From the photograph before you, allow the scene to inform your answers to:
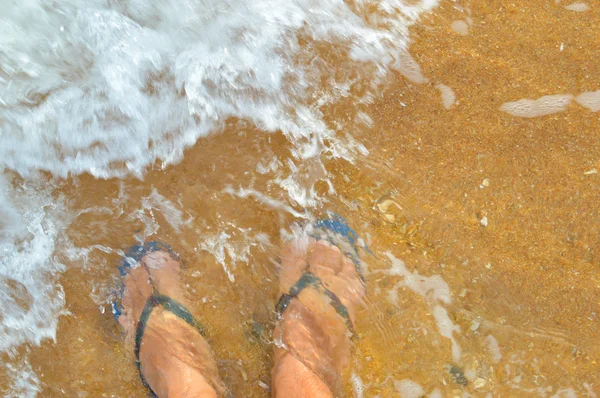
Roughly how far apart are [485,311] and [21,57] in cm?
364

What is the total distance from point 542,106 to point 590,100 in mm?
320

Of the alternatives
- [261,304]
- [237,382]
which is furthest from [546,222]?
[237,382]

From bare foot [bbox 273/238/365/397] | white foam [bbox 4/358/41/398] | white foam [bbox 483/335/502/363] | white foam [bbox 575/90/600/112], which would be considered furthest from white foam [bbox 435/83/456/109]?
white foam [bbox 4/358/41/398]

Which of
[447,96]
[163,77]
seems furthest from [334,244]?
[163,77]

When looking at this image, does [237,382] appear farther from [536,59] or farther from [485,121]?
[536,59]

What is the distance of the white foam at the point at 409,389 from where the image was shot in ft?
9.61

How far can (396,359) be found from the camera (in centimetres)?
294

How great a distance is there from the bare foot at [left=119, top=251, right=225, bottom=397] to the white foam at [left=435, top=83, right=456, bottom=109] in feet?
7.00

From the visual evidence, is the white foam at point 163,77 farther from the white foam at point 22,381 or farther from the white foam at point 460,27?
the white foam at point 22,381

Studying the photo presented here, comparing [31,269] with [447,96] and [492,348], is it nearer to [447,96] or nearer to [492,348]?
[447,96]

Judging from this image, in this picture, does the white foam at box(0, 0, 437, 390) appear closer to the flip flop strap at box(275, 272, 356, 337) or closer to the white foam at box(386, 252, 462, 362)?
the flip flop strap at box(275, 272, 356, 337)

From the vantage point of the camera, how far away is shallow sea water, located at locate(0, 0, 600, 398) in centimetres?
286

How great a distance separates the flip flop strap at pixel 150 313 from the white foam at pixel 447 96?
226cm

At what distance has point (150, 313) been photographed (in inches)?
116
